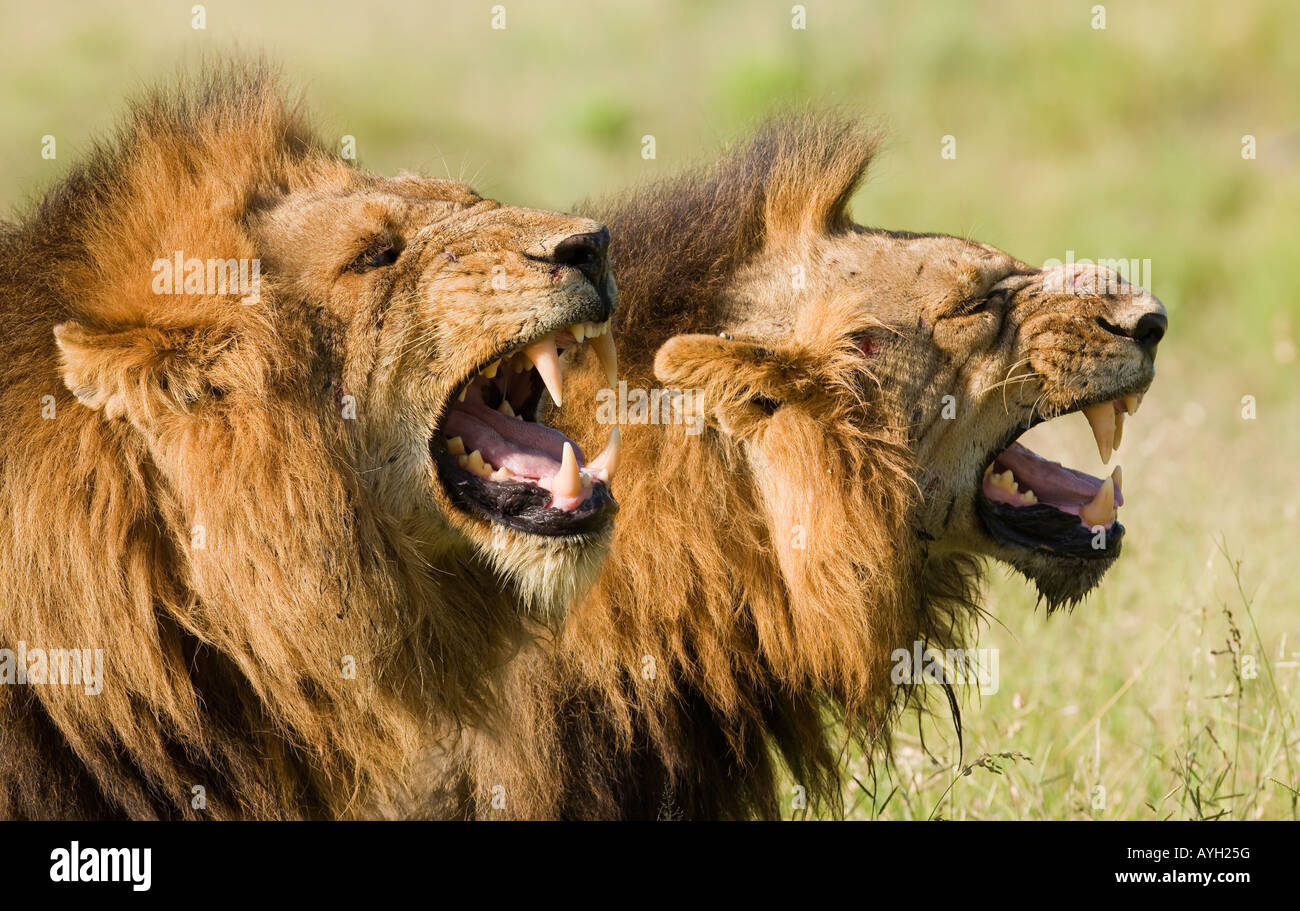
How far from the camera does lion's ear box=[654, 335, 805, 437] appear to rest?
11.5 feet

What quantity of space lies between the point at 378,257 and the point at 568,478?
0.58 metres

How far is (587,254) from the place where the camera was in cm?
321

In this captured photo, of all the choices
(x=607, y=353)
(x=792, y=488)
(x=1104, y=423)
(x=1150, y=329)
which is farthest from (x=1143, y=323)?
(x=607, y=353)

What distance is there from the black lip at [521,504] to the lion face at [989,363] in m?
0.77

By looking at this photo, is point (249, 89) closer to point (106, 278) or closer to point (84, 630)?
point (106, 278)

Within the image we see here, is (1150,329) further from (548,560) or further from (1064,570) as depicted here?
(548,560)

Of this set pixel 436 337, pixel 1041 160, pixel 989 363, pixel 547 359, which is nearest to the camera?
pixel 436 337

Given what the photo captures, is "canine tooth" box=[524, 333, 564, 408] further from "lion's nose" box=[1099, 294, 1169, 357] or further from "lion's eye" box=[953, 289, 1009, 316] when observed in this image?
"lion's nose" box=[1099, 294, 1169, 357]

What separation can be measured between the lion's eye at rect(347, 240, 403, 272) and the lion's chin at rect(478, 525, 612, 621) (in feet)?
1.89
